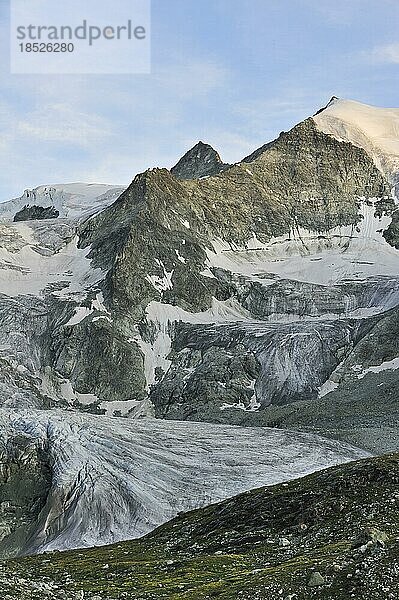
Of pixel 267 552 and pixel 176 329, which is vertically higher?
pixel 176 329

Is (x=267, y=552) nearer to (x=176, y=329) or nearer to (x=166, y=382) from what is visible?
(x=166, y=382)

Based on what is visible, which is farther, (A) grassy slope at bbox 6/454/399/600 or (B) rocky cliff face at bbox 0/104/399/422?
(B) rocky cliff face at bbox 0/104/399/422

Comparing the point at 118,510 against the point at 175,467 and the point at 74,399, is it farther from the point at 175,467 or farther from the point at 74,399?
the point at 74,399

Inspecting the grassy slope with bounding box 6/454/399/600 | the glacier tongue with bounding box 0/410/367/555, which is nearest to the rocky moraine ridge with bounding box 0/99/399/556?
the glacier tongue with bounding box 0/410/367/555

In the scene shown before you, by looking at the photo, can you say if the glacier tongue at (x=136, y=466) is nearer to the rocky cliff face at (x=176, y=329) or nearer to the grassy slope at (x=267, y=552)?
the rocky cliff face at (x=176, y=329)

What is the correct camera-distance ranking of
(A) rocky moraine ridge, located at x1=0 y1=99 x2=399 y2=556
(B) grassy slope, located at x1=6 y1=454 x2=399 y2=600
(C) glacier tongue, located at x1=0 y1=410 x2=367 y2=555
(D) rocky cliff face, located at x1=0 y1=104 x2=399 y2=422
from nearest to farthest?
(B) grassy slope, located at x1=6 y1=454 x2=399 y2=600, (C) glacier tongue, located at x1=0 y1=410 x2=367 y2=555, (A) rocky moraine ridge, located at x1=0 y1=99 x2=399 y2=556, (D) rocky cliff face, located at x1=0 y1=104 x2=399 y2=422

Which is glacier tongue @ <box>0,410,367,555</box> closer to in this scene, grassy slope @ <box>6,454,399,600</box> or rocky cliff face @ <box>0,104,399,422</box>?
rocky cliff face @ <box>0,104,399,422</box>

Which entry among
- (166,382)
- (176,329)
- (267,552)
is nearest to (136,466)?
(267,552)
